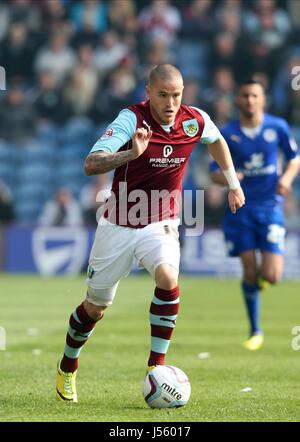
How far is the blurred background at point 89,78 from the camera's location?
20.3m

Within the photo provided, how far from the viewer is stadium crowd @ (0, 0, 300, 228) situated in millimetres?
21453

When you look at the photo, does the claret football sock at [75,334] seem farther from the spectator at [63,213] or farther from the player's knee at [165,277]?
the spectator at [63,213]

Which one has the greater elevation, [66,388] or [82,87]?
[82,87]

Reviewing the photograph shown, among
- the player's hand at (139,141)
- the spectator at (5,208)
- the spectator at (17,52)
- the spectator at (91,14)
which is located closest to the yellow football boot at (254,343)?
the player's hand at (139,141)

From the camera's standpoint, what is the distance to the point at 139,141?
6.20 m

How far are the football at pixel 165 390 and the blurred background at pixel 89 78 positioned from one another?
533 inches

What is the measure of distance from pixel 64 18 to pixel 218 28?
3770 mm

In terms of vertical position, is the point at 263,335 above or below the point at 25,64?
below

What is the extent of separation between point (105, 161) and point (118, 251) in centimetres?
79

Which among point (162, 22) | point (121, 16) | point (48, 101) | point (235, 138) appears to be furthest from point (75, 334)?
point (121, 16)

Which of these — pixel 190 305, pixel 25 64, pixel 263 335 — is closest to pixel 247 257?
pixel 263 335

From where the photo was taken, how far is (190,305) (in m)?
14.4

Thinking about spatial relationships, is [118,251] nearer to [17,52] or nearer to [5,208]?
[5,208]

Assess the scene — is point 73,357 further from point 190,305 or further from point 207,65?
point 207,65
